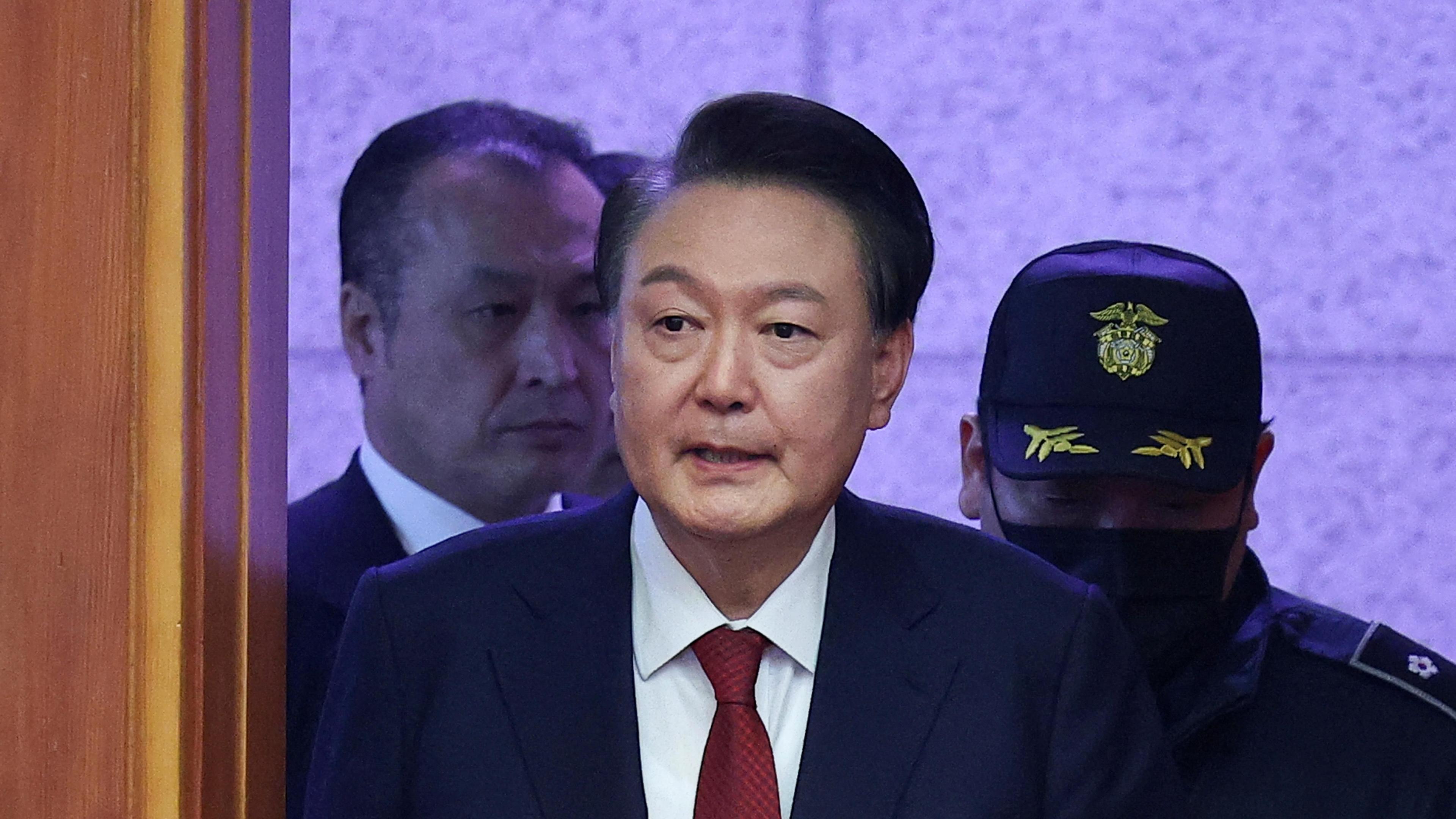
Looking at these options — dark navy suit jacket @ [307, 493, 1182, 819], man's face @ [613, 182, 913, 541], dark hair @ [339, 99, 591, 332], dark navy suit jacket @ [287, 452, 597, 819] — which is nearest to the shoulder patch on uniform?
dark navy suit jacket @ [307, 493, 1182, 819]

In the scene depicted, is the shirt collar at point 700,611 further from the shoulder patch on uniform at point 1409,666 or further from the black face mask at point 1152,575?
the shoulder patch on uniform at point 1409,666

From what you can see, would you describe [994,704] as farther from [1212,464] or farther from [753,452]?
[1212,464]

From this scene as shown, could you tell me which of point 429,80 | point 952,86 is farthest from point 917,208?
point 429,80

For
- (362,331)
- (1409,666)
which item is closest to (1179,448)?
(1409,666)

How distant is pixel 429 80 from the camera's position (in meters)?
1.48

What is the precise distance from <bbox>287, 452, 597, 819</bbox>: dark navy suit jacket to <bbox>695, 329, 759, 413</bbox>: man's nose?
0.35m

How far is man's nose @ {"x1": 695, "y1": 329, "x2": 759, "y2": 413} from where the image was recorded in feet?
3.73

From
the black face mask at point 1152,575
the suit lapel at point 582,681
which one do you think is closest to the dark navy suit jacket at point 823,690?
the suit lapel at point 582,681

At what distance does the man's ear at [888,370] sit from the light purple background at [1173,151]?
0.74 feet

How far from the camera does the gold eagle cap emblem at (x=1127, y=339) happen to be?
146cm

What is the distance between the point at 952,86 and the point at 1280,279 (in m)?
0.34

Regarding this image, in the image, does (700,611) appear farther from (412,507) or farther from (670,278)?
(412,507)

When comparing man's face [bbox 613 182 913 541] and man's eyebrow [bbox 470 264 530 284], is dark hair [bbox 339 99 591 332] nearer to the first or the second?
man's eyebrow [bbox 470 264 530 284]

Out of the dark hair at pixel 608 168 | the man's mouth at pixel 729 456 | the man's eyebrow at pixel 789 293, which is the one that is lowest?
the man's mouth at pixel 729 456
